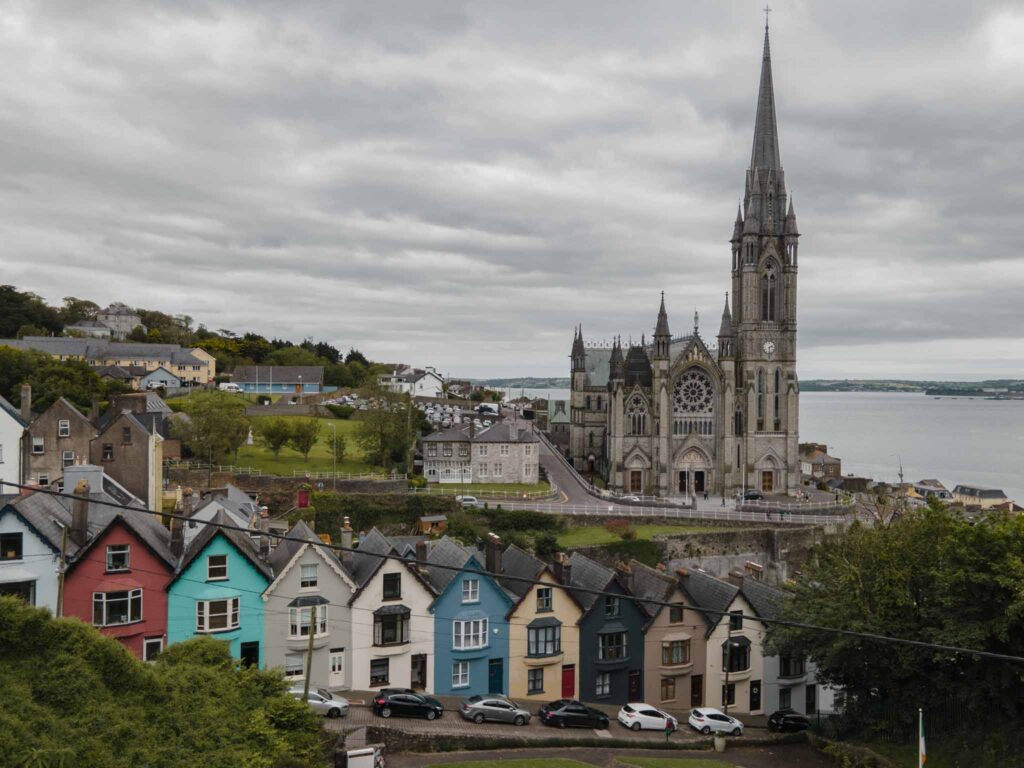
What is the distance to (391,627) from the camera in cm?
2792

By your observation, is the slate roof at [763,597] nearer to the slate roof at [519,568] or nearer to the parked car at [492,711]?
the slate roof at [519,568]

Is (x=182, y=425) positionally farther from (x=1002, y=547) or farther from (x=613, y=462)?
(x=1002, y=547)

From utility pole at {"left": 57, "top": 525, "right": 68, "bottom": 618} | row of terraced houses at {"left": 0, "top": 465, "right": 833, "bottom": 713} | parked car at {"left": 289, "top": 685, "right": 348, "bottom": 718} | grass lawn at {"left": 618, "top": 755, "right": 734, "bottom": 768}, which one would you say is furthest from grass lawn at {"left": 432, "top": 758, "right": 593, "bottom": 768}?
utility pole at {"left": 57, "top": 525, "right": 68, "bottom": 618}

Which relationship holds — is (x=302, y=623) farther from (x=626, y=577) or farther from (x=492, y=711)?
(x=626, y=577)

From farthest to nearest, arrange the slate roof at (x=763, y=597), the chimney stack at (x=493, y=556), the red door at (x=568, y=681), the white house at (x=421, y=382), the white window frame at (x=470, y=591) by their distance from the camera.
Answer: the white house at (x=421, y=382), the slate roof at (x=763, y=597), the chimney stack at (x=493, y=556), the red door at (x=568, y=681), the white window frame at (x=470, y=591)

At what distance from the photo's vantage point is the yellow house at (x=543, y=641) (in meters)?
29.3

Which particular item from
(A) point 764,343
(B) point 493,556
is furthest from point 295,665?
(A) point 764,343

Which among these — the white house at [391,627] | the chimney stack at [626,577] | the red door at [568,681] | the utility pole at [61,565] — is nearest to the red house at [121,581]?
the utility pole at [61,565]

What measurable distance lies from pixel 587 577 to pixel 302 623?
11.0 metres

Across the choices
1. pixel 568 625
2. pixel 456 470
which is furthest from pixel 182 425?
pixel 568 625

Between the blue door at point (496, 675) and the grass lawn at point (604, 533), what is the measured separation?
18.6 meters

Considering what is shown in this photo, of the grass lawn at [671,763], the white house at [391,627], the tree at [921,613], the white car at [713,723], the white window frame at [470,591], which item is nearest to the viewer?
the tree at [921,613]

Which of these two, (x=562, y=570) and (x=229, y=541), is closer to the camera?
(x=229, y=541)

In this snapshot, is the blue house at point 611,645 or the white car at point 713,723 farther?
the blue house at point 611,645
